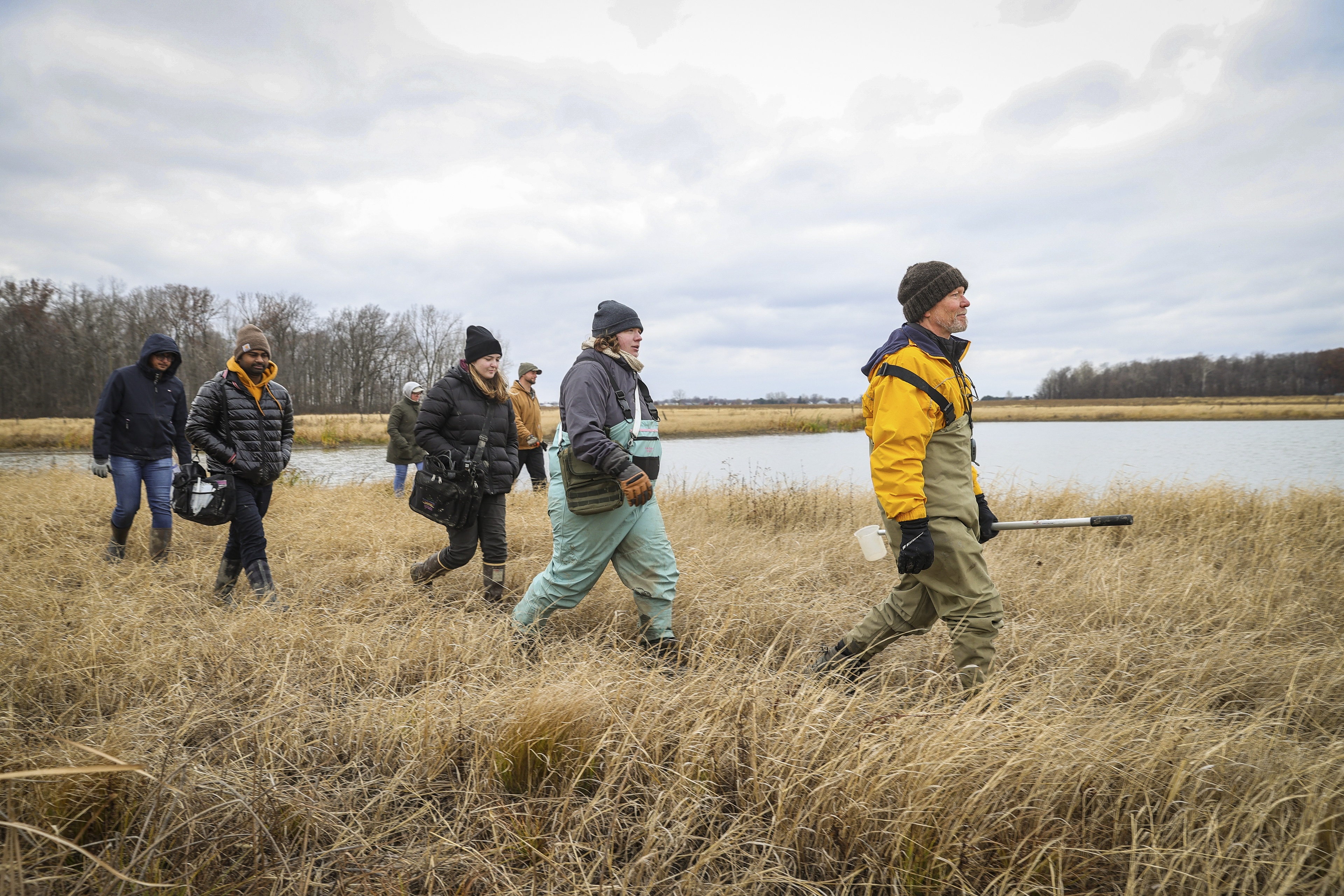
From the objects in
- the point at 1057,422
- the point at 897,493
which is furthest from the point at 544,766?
the point at 1057,422

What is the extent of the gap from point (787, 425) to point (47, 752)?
127ft

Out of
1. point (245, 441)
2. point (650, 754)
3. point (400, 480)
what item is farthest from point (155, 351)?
point (650, 754)

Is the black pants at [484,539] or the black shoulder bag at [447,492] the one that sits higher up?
the black shoulder bag at [447,492]

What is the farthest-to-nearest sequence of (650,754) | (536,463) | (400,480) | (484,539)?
(400,480) → (536,463) → (484,539) → (650,754)

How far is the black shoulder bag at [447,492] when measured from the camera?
12.8 feet

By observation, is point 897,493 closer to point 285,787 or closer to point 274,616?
point 285,787

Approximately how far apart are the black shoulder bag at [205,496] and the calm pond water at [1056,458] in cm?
702

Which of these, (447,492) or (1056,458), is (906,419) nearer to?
(447,492)

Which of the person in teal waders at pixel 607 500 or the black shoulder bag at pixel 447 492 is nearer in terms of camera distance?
the person in teal waders at pixel 607 500

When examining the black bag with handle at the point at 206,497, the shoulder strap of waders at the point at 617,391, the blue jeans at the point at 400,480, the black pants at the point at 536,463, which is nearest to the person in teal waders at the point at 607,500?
Answer: the shoulder strap of waders at the point at 617,391

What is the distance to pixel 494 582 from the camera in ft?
13.8

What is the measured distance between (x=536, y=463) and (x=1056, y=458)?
53.1 ft

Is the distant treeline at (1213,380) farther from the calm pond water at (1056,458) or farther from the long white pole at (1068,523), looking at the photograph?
the long white pole at (1068,523)

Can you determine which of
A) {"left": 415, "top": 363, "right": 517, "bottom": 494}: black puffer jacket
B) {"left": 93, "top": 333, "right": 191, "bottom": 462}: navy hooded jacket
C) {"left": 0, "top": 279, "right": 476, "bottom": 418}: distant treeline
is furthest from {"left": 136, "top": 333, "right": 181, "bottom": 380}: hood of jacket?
{"left": 0, "top": 279, "right": 476, "bottom": 418}: distant treeline
